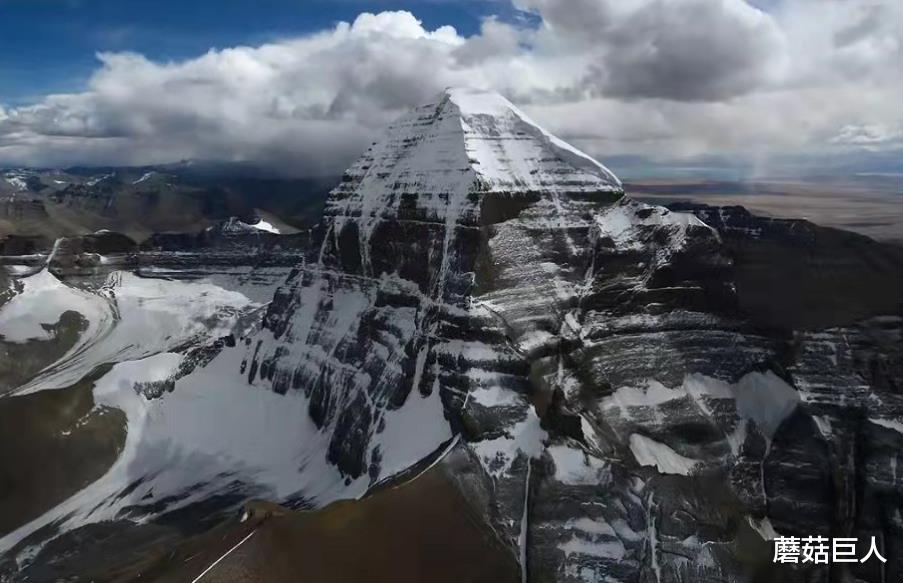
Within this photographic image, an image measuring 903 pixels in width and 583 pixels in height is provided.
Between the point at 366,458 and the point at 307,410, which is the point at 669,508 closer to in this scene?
the point at 366,458

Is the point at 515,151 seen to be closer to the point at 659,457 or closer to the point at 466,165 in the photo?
the point at 466,165

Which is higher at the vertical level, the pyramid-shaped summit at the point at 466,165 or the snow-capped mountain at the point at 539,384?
the pyramid-shaped summit at the point at 466,165

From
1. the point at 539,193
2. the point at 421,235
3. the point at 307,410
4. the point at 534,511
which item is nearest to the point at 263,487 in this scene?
the point at 307,410

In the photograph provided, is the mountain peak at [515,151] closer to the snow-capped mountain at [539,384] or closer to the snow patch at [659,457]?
the snow-capped mountain at [539,384]
